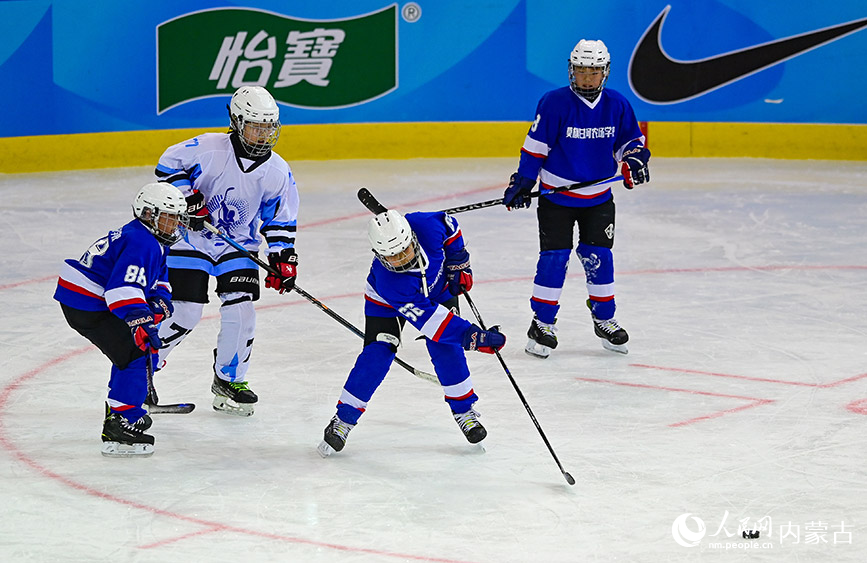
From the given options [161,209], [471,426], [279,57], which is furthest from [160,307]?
[279,57]

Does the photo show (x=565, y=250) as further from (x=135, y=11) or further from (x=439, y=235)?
(x=135, y=11)

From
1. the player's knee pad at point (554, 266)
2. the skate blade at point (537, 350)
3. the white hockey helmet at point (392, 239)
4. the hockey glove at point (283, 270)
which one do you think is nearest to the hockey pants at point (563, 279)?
the player's knee pad at point (554, 266)

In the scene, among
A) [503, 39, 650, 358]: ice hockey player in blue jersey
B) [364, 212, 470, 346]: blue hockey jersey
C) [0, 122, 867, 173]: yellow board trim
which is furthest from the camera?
[0, 122, 867, 173]: yellow board trim

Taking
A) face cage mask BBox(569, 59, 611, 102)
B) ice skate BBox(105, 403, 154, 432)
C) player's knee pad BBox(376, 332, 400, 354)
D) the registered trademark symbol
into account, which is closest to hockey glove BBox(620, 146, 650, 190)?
face cage mask BBox(569, 59, 611, 102)

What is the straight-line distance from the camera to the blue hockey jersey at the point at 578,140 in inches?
204

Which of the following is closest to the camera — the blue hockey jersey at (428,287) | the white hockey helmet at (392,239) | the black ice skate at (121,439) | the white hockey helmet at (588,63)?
the white hockey helmet at (392,239)

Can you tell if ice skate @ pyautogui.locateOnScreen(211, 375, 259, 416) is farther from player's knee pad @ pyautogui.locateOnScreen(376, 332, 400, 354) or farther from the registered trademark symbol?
the registered trademark symbol

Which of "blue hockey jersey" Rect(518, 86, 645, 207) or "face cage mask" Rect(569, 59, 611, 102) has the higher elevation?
"face cage mask" Rect(569, 59, 611, 102)

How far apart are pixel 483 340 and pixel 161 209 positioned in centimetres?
106

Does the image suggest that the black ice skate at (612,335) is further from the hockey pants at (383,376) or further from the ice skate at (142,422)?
the ice skate at (142,422)

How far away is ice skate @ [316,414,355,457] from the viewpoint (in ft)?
13.0

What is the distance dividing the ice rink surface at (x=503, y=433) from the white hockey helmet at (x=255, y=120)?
0.94 m

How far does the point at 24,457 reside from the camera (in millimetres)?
3934

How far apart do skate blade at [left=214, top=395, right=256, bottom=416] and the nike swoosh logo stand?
6280 millimetres
